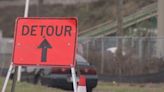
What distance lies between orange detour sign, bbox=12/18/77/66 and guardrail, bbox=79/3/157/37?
40.2 meters

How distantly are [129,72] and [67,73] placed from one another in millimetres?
10221

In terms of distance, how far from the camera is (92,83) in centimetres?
1959

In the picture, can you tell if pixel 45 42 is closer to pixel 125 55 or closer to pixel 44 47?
pixel 44 47

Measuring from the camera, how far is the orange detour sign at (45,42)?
11359 mm

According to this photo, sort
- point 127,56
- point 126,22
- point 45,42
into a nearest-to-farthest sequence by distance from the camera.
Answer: point 45,42, point 127,56, point 126,22

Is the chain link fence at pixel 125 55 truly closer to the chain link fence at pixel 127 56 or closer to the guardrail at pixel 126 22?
the chain link fence at pixel 127 56

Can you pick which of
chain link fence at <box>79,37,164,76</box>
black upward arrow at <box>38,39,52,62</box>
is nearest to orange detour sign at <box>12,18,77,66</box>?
black upward arrow at <box>38,39,52,62</box>

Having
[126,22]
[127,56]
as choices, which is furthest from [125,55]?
[126,22]

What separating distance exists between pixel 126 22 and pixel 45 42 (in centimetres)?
4387

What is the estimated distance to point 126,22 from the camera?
180 ft

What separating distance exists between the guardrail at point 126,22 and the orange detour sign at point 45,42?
4023cm

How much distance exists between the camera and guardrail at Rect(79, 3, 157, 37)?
53344 mm

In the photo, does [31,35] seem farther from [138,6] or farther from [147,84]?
[138,6]

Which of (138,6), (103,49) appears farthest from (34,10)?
(103,49)
